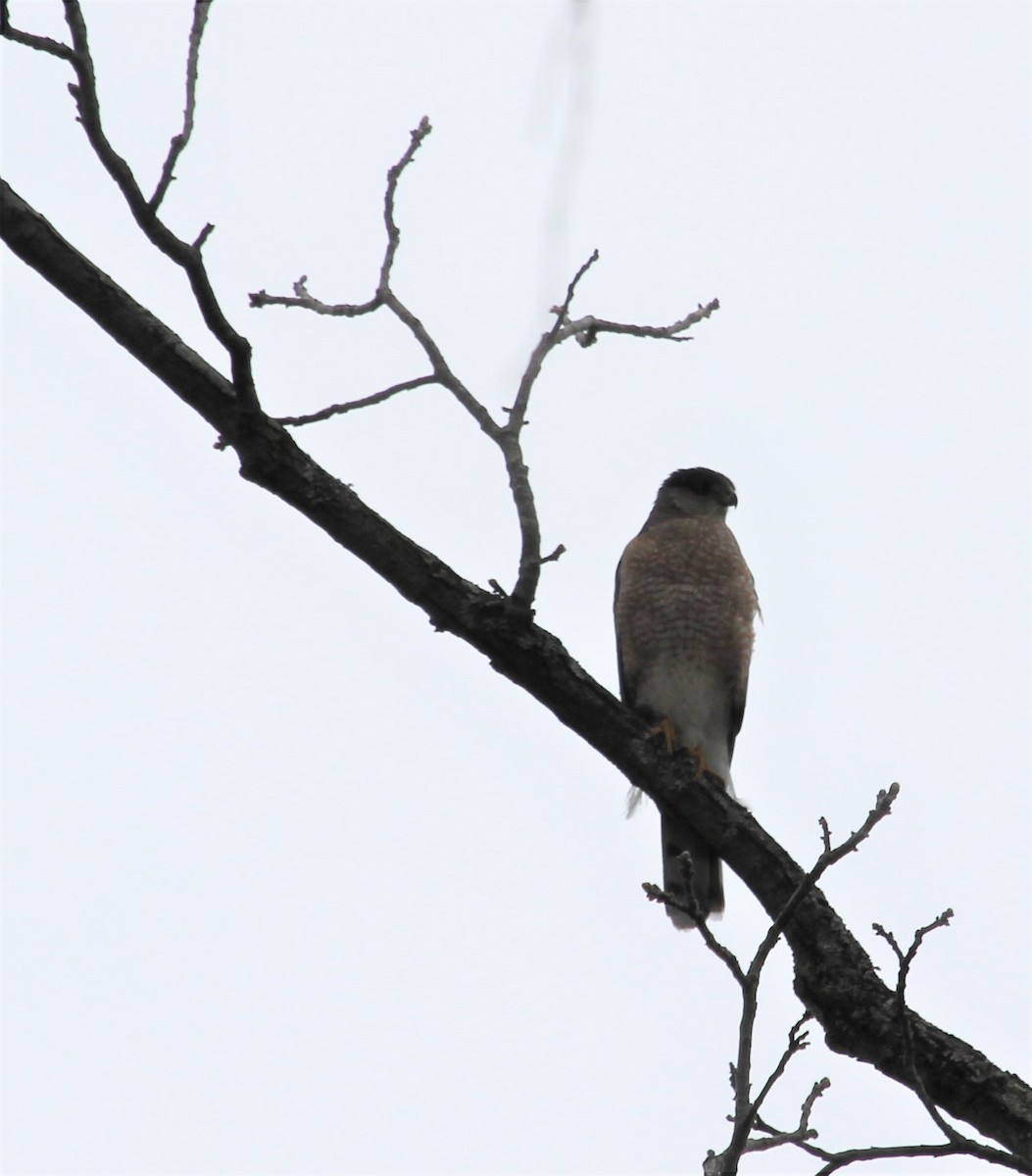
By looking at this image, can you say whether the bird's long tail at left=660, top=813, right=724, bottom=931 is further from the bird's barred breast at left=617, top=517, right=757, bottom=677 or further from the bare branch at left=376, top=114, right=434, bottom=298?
the bare branch at left=376, top=114, right=434, bottom=298

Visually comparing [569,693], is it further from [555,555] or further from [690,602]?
[690,602]

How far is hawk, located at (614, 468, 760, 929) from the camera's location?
20.0 feet

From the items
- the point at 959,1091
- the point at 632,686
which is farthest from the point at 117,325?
the point at 632,686

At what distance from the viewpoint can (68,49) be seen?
2682 mm

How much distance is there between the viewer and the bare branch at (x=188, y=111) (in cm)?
277

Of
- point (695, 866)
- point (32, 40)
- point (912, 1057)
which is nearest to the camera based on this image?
point (32, 40)

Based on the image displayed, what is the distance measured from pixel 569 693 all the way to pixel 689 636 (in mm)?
2662

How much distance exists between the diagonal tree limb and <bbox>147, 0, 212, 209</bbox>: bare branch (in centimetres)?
37

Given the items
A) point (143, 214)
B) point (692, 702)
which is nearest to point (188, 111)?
point (143, 214)

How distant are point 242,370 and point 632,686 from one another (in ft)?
11.6

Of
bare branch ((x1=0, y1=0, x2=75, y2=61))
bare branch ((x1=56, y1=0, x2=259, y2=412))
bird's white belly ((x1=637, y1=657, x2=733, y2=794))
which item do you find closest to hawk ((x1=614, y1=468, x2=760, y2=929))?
bird's white belly ((x1=637, y1=657, x2=733, y2=794))

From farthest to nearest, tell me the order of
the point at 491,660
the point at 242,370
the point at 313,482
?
the point at 491,660 < the point at 313,482 < the point at 242,370

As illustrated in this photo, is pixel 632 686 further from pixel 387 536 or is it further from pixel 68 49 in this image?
pixel 68 49

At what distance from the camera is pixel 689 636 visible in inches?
243
